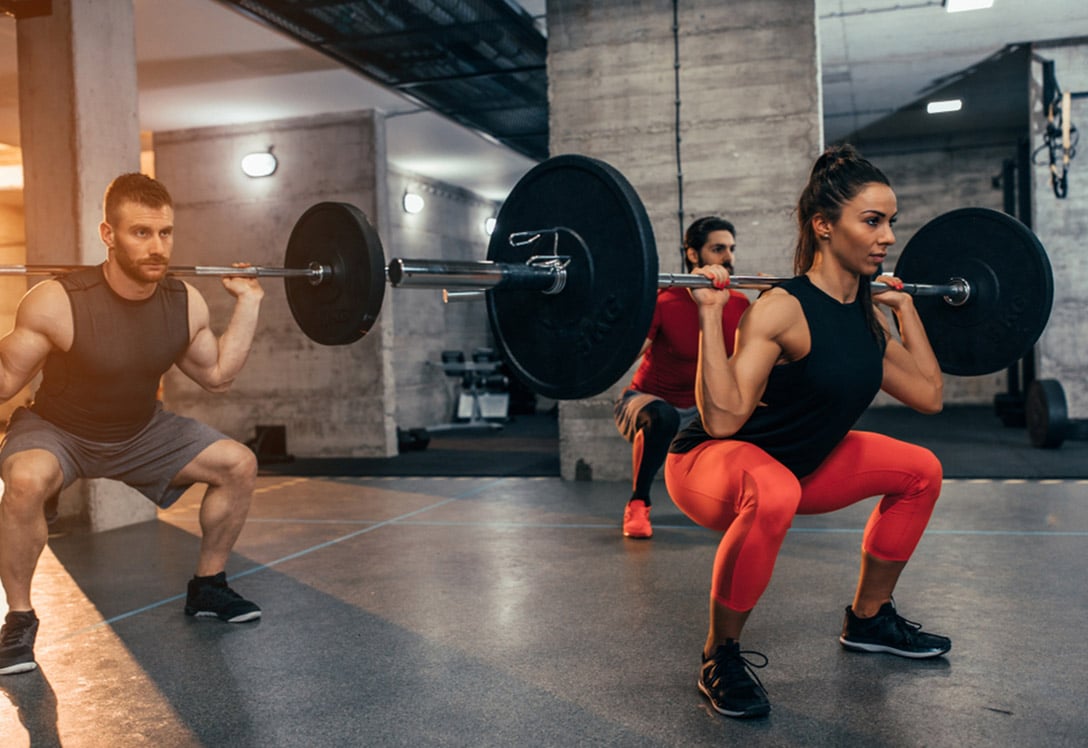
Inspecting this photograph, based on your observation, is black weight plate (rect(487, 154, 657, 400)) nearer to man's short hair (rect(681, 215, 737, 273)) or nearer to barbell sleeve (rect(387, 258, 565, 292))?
barbell sleeve (rect(387, 258, 565, 292))

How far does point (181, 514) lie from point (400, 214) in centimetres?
549

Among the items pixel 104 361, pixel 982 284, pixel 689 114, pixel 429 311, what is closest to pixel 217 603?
pixel 104 361

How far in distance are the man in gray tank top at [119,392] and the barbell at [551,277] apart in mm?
168

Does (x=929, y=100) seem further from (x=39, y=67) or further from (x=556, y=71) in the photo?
(x=39, y=67)

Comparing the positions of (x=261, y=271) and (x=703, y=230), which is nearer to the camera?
(x=261, y=271)

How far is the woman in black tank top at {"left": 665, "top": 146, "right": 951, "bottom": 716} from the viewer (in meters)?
1.88

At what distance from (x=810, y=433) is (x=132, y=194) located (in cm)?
178

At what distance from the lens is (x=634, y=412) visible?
354 centimetres

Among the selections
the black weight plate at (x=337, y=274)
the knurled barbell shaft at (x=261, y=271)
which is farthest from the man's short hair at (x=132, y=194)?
the black weight plate at (x=337, y=274)

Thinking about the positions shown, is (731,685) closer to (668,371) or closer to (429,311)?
(668,371)

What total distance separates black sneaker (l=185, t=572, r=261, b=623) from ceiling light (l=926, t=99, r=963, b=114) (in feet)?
27.4

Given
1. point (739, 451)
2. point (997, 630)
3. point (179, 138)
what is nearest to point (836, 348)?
point (739, 451)

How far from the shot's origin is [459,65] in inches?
236

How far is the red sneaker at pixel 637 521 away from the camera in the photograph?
3586 millimetres
